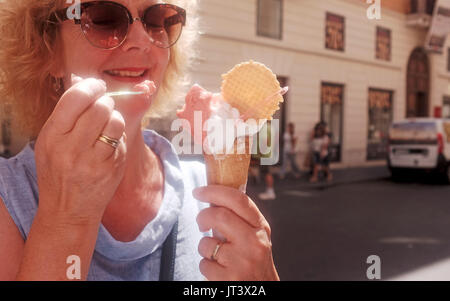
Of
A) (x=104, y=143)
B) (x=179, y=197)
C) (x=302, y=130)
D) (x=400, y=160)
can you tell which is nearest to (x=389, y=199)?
(x=400, y=160)

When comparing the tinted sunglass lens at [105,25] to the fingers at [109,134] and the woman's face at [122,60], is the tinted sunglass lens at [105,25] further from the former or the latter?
the fingers at [109,134]

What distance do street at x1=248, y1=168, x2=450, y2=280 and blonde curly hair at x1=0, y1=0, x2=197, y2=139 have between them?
3.68 m

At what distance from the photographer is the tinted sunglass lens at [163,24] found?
1.49m

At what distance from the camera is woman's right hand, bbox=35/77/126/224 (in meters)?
0.91

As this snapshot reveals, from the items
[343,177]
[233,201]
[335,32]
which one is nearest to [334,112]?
[335,32]

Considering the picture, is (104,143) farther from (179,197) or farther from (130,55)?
(179,197)

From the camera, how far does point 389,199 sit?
10000mm

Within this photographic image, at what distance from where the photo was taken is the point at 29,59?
1.49m

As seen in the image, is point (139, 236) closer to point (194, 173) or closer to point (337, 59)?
point (194, 173)

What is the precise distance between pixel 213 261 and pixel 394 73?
19978 mm

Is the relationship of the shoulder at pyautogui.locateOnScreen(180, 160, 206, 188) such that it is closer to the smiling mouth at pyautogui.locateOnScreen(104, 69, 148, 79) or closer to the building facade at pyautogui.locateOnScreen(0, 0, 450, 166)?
the smiling mouth at pyautogui.locateOnScreen(104, 69, 148, 79)

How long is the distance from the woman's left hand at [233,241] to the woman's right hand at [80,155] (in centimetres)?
27

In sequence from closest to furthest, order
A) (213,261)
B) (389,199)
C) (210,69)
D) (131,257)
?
(213,261) < (131,257) < (389,199) < (210,69)

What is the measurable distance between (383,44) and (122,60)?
743 inches
